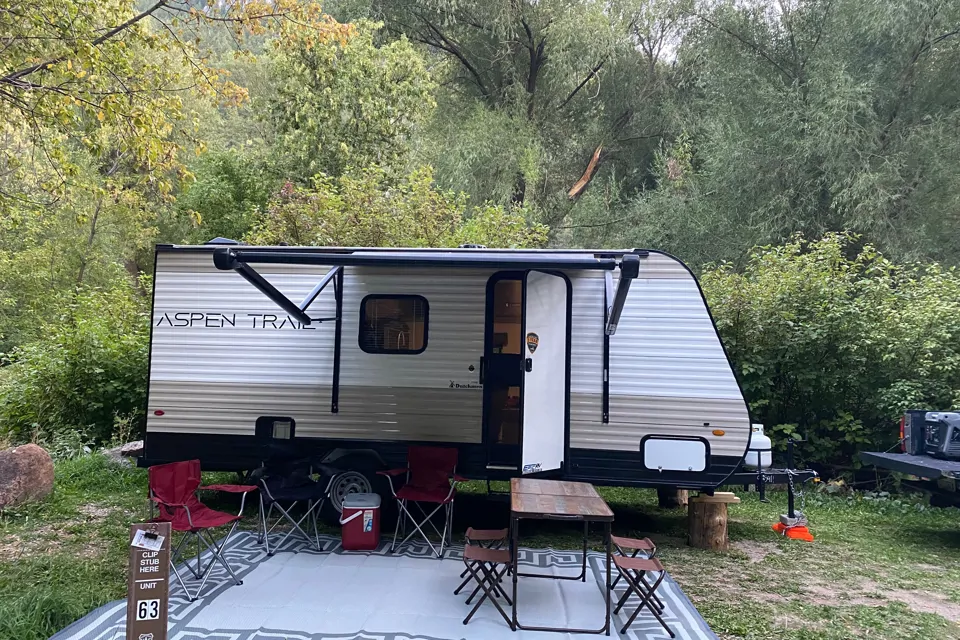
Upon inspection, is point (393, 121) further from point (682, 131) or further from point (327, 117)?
point (682, 131)

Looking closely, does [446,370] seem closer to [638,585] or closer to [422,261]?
[422,261]

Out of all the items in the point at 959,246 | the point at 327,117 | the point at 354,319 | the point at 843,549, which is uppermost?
the point at 327,117

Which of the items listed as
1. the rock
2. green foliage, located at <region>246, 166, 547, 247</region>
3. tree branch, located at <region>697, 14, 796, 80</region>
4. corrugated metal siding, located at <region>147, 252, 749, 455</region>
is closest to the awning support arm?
corrugated metal siding, located at <region>147, 252, 749, 455</region>

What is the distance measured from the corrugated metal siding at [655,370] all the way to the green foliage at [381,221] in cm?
479

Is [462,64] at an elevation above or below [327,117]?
above

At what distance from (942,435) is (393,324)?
17.6 ft

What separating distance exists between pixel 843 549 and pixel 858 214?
7.25 m

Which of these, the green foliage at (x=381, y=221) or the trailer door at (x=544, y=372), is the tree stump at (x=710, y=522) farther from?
the green foliage at (x=381, y=221)

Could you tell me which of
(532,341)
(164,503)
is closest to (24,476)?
(164,503)

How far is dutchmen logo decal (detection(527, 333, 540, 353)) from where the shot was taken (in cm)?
559

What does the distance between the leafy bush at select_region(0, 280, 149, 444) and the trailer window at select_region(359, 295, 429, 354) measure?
4.34 meters

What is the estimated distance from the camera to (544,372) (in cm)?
570

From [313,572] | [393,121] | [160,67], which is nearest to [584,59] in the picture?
[393,121]

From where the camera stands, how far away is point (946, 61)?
1162 cm
